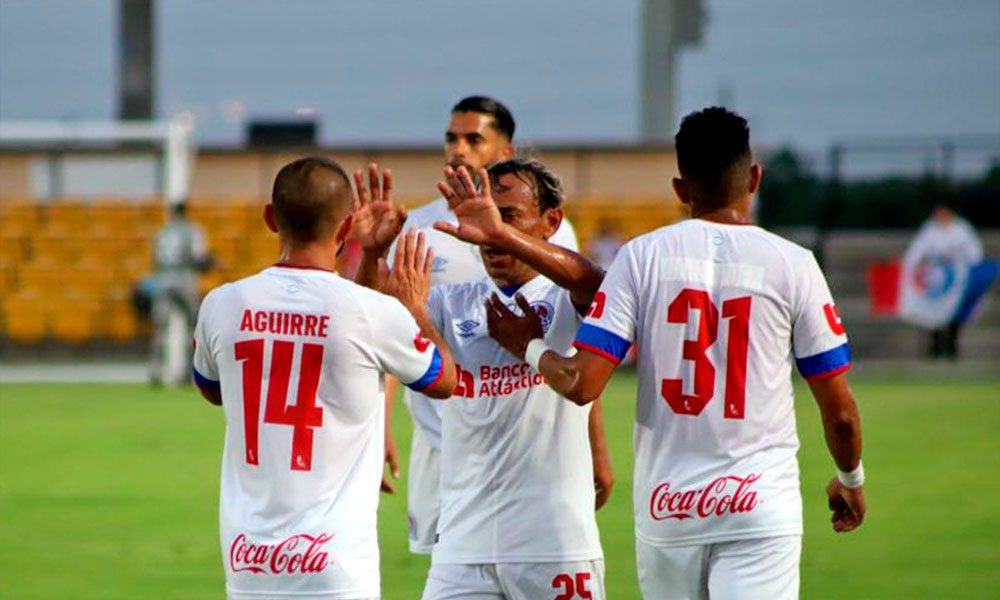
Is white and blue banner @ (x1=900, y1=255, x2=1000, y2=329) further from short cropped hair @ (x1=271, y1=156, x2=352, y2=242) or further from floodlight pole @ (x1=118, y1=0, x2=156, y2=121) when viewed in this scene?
short cropped hair @ (x1=271, y1=156, x2=352, y2=242)

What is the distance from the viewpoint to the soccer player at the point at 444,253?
21.4 ft

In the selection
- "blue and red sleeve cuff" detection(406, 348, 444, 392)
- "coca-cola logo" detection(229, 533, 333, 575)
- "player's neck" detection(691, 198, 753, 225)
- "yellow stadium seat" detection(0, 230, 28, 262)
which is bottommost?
"yellow stadium seat" detection(0, 230, 28, 262)

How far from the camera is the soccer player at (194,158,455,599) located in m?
4.53

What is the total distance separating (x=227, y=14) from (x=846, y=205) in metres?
11.5

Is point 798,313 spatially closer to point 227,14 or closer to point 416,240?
point 416,240

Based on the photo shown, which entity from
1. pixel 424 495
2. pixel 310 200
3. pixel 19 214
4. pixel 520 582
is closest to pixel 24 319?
pixel 19 214

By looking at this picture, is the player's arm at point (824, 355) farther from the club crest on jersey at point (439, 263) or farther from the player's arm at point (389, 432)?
the club crest on jersey at point (439, 263)

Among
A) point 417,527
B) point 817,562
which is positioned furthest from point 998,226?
point 417,527

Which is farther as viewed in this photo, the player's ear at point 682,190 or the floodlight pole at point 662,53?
the floodlight pole at point 662,53

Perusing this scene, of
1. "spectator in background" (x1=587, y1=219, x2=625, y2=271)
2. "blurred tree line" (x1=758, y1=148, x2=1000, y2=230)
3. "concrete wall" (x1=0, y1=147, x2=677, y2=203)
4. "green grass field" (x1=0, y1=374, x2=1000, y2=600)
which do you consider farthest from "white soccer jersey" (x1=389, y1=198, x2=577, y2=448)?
"concrete wall" (x1=0, y1=147, x2=677, y2=203)

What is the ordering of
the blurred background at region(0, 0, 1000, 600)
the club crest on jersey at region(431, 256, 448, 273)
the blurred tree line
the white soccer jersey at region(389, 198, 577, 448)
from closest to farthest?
the white soccer jersey at region(389, 198, 577, 448), the club crest on jersey at region(431, 256, 448, 273), the blurred background at region(0, 0, 1000, 600), the blurred tree line

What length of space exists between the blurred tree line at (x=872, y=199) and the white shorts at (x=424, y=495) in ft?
67.4

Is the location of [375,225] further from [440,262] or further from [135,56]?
[135,56]

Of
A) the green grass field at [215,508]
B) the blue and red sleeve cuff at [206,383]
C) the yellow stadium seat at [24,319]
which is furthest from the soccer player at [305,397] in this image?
the yellow stadium seat at [24,319]
